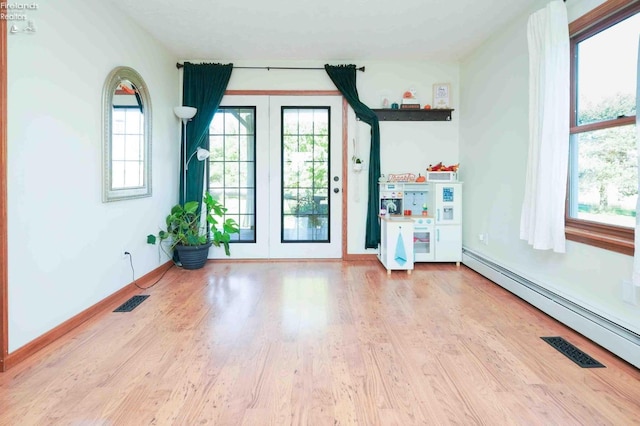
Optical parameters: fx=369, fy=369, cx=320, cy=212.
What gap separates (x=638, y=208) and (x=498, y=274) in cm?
182

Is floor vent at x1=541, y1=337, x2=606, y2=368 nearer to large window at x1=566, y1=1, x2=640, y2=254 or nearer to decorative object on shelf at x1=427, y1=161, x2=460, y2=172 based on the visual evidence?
large window at x1=566, y1=1, x2=640, y2=254

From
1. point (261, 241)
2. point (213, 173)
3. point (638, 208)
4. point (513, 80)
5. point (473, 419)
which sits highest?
point (513, 80)

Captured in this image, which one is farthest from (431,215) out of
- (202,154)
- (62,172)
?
(62,172)

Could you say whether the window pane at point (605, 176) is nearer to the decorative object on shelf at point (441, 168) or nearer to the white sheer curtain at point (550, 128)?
the white sheer curtain at point (550, 128)

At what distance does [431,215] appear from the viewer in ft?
15.0

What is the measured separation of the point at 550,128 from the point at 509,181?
946 mm

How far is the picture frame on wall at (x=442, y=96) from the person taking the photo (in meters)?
4.82

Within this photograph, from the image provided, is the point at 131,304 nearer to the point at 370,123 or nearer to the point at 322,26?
the point at 322,26

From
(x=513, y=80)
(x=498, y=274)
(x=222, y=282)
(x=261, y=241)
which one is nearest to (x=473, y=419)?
A: (x=498, y=274)

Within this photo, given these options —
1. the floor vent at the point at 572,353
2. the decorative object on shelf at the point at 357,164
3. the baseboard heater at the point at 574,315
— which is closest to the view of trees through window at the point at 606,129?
the baseboard heater at the point at 574,315

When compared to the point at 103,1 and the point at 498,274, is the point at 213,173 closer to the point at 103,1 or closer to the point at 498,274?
the point at 103,1

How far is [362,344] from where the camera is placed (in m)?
2.38

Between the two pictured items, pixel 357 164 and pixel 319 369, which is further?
pixel 357 164

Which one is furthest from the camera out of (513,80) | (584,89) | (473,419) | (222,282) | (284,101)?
(284,101)
